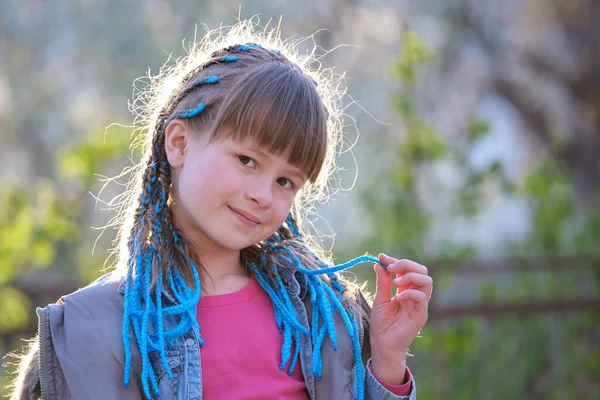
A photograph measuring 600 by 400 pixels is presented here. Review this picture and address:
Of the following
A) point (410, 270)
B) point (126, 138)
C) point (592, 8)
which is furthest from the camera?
point (592, 8)

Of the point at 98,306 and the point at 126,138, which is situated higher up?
the point at 126,138

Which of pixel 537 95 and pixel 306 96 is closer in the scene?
pixel 306 96

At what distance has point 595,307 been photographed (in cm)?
494

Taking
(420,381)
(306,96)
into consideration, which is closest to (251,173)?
(306,96)

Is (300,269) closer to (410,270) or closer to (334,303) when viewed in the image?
(334,303)

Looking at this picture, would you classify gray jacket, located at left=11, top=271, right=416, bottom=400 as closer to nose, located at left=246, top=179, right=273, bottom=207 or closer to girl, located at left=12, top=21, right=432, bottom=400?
girl, located at left=12, top=21, right=432, bottom=400

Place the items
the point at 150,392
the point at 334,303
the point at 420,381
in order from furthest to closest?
the point at 420,381, the point at 334,303, the point at 150,392

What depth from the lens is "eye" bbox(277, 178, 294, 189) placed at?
186 cm

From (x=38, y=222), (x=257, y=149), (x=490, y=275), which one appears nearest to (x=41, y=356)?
(x=257, y=149)

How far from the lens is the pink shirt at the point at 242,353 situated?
1766 millimetres

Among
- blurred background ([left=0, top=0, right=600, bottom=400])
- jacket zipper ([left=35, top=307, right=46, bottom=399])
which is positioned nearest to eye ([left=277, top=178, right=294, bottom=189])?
jacket zipper ([left=35, top=307, right=46, bottom=399])

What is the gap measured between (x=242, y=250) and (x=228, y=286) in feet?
0.43

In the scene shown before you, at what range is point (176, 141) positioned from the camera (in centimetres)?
192

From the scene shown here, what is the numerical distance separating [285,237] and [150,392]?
23.6 inches
